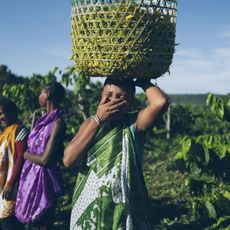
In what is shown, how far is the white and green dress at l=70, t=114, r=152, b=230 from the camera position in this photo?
2.69 m

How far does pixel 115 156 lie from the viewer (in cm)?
270

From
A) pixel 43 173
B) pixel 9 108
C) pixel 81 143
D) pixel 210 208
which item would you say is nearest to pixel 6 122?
pixel 9 108

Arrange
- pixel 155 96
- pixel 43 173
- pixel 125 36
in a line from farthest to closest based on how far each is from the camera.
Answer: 1. pixel 43 173
2. pixel 155 96
3. pixel 125 36

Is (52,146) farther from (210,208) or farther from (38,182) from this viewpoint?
(210,208)

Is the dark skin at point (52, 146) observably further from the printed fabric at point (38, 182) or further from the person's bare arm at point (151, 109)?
the person's bare arm at point (151, 109)

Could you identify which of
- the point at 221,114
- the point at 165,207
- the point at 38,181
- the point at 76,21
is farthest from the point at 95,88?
the point at 76,21

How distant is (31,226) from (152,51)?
218cm

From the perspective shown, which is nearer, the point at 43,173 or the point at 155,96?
the point at 155,96

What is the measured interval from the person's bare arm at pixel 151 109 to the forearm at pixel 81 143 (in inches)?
9.3

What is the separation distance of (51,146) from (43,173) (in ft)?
1.06

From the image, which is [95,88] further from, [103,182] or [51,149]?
[103,182]

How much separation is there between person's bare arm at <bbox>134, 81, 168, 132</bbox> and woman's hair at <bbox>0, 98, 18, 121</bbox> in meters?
2.01

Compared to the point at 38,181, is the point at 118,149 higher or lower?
higher

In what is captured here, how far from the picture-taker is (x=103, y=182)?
107 inches
